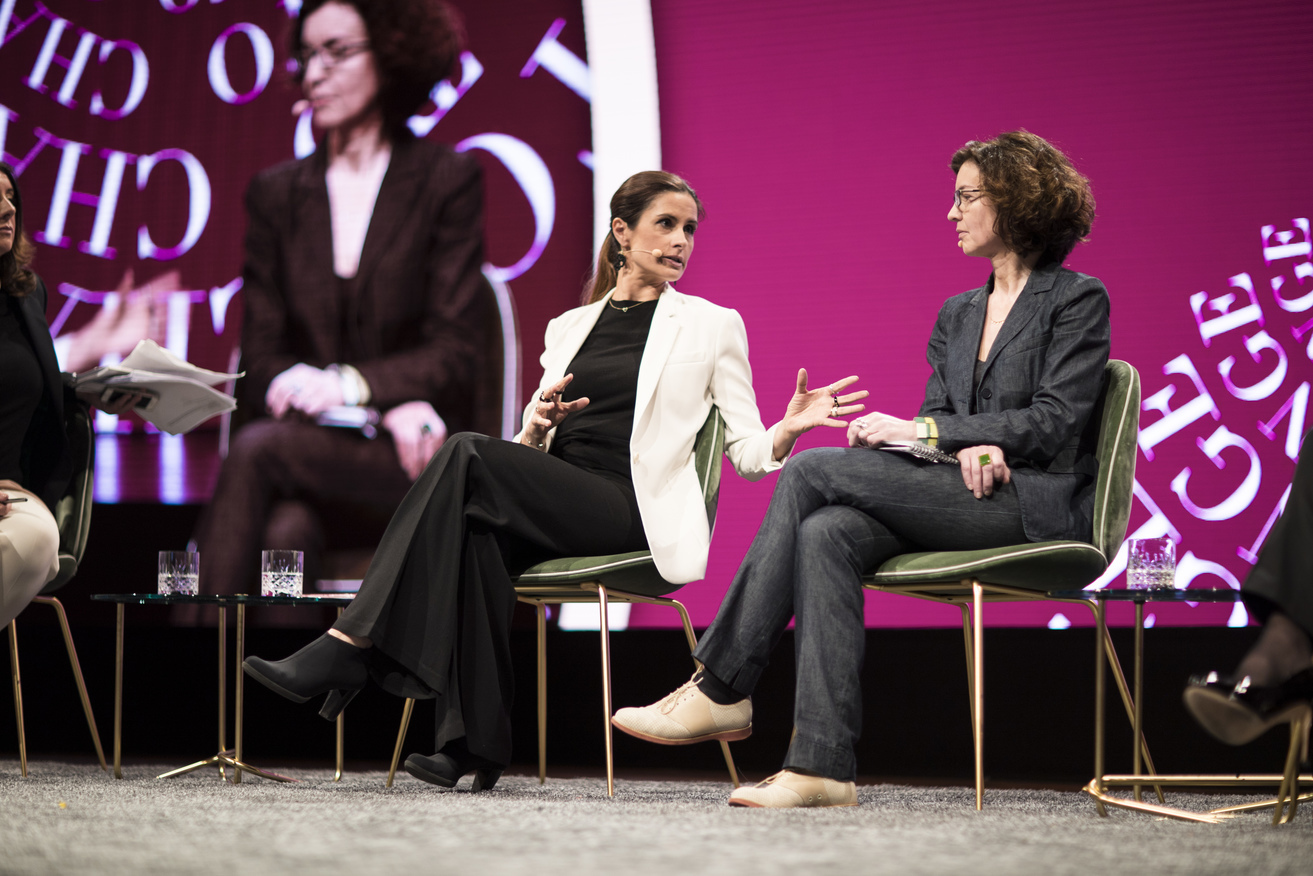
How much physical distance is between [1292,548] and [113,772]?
101 inches

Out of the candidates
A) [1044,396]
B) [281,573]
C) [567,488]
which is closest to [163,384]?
[281,573]

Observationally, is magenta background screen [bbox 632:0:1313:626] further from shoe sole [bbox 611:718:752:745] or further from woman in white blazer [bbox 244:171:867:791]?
shoe sole [bbox 611:718:752:745]

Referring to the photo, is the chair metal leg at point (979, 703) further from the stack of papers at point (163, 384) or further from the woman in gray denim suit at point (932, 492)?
the stack of papers at point (163, 384)

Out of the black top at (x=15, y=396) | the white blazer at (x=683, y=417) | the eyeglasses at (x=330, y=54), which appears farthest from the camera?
the eyeglasses at (x=330, y=54)

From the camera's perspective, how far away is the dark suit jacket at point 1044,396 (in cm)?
225

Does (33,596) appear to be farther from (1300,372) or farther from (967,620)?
(1300,372)

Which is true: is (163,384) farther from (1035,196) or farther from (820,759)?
(1035,196)

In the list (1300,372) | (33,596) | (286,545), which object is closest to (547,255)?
(286,545)

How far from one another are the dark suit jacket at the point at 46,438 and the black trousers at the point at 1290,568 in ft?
8.20

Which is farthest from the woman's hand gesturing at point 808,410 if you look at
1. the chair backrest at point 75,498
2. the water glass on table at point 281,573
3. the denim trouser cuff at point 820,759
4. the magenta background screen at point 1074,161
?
the chair backrest at point 75,498

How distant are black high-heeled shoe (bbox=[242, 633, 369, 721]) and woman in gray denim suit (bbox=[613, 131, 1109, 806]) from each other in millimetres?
497

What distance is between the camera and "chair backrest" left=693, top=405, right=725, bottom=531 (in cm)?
269

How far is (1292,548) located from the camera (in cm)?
183

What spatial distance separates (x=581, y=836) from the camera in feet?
5.42
